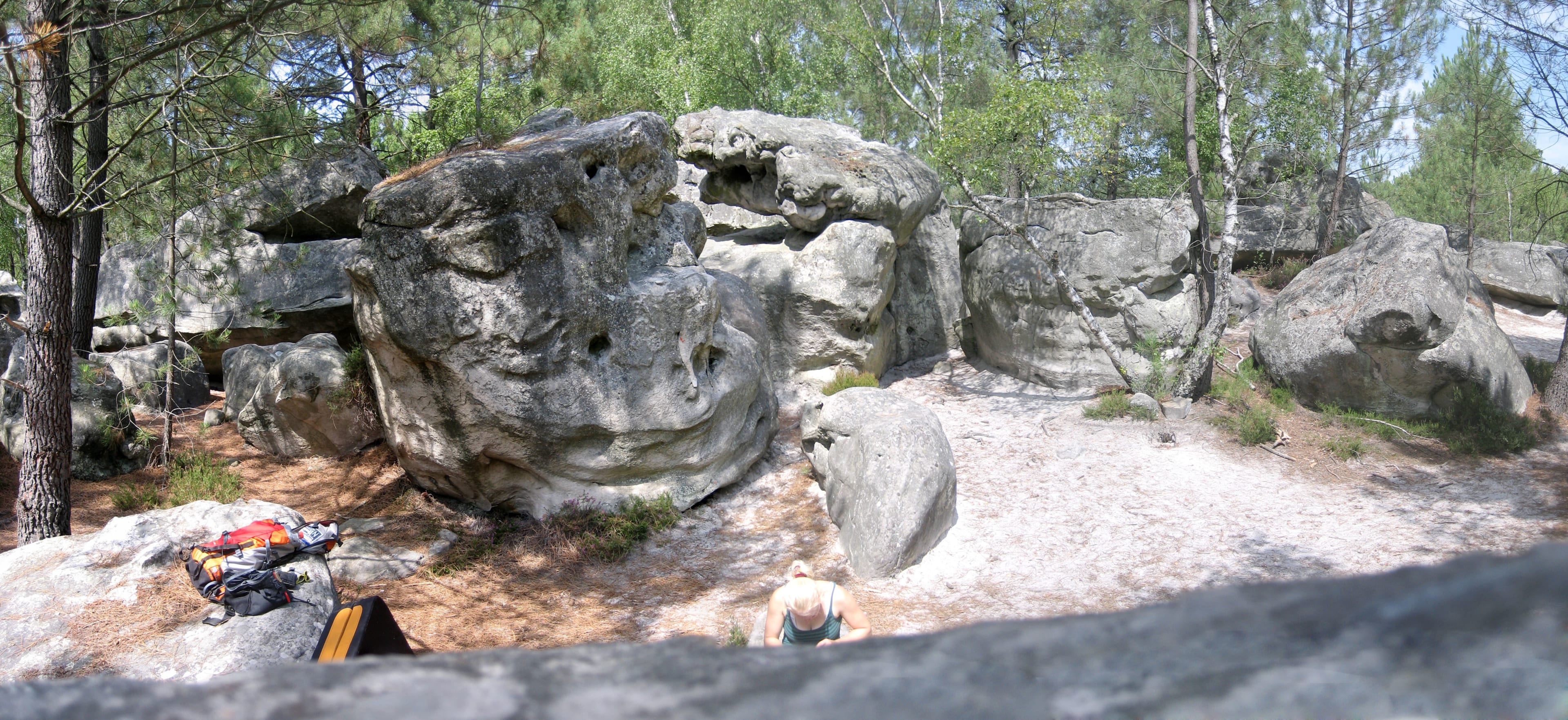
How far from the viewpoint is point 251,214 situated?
12.3 metres

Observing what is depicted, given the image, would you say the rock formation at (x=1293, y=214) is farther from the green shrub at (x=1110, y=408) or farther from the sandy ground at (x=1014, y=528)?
the sandy ground at (x=1014, y=528)

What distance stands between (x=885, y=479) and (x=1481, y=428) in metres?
6.86

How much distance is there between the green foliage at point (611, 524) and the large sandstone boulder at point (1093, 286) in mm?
6618

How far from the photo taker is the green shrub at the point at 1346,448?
382 inches

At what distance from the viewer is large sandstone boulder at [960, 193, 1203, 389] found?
12.9m

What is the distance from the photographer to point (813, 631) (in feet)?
16.6

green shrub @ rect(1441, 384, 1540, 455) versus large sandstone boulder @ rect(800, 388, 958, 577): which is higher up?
green shrub @ rect(1441, 384, 1540, 455)

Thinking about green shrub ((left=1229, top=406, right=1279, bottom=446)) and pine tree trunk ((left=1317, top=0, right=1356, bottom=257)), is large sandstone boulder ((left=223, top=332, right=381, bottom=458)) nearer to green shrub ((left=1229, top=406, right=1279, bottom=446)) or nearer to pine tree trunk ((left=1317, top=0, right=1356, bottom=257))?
green shrub ((left=1229, top=406, right=1279, bottom=446))

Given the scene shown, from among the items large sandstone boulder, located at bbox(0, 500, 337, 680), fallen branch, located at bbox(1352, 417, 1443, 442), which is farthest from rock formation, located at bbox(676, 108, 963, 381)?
large sandstone boulder, located at bbox(0, 500, 337, 680)

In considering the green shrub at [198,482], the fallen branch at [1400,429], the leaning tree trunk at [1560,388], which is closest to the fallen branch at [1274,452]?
the fallen branch at [1400,429]

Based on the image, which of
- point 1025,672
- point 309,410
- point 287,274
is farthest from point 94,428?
point 1025,672

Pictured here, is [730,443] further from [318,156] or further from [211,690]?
[211,690]

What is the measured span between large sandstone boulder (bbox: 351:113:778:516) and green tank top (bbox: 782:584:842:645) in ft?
14.1

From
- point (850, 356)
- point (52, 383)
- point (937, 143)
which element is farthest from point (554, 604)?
point (937, 143)
